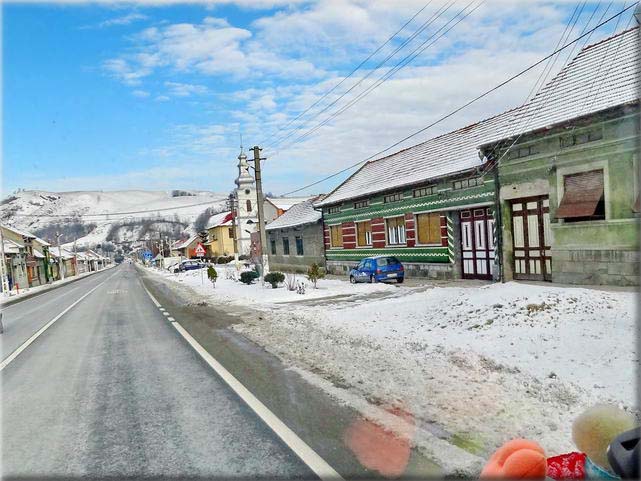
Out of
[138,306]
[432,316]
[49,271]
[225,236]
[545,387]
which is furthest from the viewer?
[225,236]

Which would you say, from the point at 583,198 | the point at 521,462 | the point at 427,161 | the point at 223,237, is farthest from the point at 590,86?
the point at 223,237

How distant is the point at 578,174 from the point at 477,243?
582 cm

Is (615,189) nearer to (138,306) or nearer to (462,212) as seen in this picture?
(462,212)

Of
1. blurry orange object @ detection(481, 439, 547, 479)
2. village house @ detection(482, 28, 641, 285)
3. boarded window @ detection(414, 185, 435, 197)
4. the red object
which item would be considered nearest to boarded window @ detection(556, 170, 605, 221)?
village house @ detection(482, 28, 641, 285)

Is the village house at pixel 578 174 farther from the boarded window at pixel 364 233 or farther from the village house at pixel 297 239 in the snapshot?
the village house at pixel 297 239

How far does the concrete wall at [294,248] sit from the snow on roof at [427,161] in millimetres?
4062

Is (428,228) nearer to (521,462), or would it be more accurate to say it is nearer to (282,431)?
(282,431)

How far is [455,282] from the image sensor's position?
62.6 feet

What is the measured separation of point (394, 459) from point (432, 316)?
23.5ft

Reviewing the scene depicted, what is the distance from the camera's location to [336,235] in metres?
31.3

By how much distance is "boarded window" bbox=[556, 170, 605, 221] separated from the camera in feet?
42.5

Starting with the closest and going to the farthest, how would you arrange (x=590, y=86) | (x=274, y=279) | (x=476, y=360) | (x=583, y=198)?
(x=476, y=360) < (x=583, y=198) < (x=590, y=86) < (x=274, y=279)

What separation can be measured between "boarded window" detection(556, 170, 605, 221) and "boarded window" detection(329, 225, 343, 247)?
56.9 ft

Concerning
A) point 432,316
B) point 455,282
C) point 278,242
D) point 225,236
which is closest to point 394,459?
point 432,316
